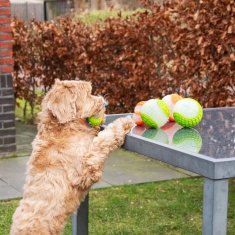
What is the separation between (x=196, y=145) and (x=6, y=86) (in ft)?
16.2

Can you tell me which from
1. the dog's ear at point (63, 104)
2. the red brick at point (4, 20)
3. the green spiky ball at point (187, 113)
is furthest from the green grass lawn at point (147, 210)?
the red brick at point (4, 20)

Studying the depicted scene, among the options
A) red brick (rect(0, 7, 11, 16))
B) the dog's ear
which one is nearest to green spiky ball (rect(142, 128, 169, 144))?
the dog's ear

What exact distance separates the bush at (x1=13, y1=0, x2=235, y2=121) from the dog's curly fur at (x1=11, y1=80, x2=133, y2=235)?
2.63m

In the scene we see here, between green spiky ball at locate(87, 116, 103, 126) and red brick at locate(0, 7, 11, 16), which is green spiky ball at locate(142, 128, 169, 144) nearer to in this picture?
green spiky ball at locate(87, 116, 103, 126)

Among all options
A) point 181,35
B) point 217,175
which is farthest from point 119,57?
point 217,175

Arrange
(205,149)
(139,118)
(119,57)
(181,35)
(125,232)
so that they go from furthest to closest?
(119,57) < (181,35) < (125,232) < (139,118) < (205,149)

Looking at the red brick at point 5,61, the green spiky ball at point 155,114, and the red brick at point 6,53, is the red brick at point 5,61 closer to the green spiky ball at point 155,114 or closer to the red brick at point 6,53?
the red brick at point 6,53

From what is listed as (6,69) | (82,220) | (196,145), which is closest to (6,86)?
(6,69)

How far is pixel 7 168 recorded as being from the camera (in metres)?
7.93

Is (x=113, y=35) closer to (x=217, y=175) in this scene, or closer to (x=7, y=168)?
(x=7, y=168)

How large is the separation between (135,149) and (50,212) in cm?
67

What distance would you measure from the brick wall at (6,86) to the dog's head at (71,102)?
417 cm

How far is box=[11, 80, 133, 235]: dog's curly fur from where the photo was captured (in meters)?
4.34

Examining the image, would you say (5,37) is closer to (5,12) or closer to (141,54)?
(5,12)
